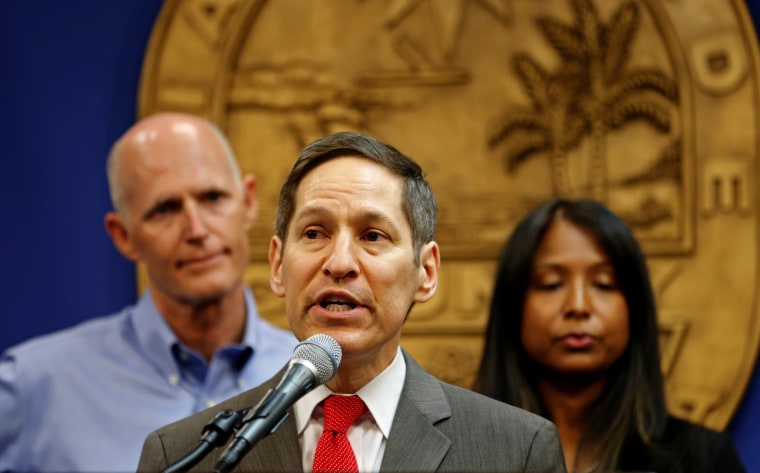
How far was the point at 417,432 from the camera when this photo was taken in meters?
2.11

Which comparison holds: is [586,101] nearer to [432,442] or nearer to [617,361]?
[617,361]

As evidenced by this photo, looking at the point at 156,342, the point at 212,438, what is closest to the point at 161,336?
the point at 156,342

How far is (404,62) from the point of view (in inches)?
158

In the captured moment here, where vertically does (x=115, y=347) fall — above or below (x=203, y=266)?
below

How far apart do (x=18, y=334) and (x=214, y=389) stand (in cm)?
120

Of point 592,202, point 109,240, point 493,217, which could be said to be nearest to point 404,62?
point 493,217

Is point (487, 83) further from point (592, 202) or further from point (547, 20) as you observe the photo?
point (592, 202)

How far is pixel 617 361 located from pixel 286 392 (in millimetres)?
1753

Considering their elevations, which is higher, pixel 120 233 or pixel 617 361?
pixel 120 233

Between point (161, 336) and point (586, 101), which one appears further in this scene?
point (586, 101)

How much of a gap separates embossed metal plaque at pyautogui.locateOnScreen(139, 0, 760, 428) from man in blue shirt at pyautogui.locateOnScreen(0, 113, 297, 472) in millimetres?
516

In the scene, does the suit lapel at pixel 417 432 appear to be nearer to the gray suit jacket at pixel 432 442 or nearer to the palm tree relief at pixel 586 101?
the gray suit jacket at pixel 432 442

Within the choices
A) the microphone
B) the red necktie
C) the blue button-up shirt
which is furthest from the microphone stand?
the blue button-up shirt

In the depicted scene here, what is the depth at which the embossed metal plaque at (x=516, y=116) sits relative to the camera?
12.3ft
